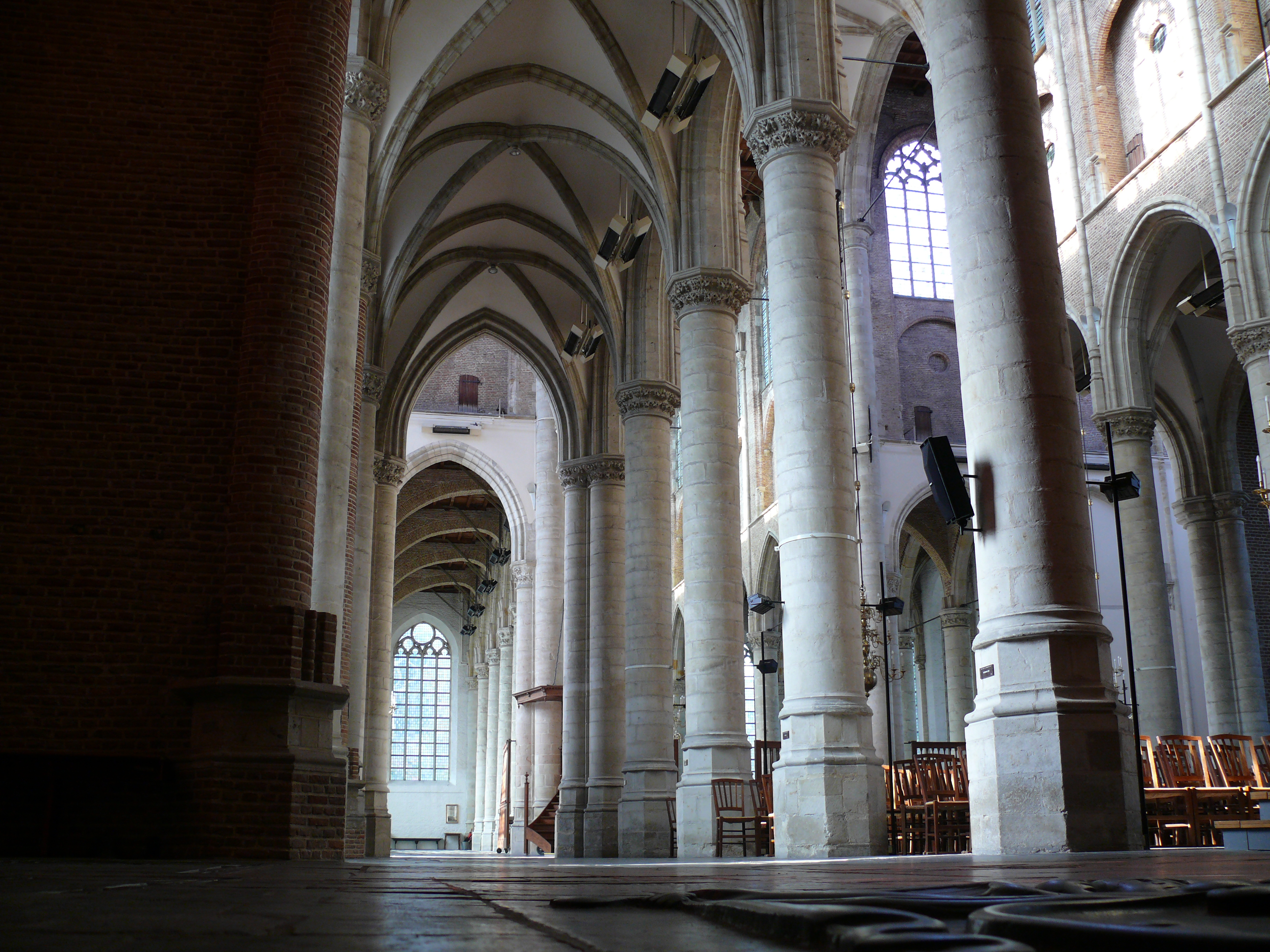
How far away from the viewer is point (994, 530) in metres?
7.39

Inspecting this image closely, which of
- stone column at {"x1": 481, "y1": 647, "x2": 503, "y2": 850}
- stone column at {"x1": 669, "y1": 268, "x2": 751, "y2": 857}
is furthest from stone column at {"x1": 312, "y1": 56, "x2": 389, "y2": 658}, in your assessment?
stone column at {"x1": 481, "y1": 647, "x2": 503, "y2": 850}

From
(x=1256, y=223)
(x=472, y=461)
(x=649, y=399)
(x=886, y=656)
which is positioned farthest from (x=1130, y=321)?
(x=472, y=461)

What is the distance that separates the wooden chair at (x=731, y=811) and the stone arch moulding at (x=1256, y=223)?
9434 millimetres

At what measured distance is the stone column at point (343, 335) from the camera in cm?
1076

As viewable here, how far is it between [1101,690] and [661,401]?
1242cm

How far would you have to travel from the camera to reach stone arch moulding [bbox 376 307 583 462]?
2353 centimetres

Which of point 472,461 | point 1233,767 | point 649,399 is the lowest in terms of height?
point 1233,767

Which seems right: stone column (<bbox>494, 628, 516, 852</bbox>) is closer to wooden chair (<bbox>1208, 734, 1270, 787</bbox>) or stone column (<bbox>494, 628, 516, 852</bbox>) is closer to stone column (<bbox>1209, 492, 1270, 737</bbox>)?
stone column (<bbox>1209, 492, 1270, 737</bbox>)

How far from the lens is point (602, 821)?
18797mm

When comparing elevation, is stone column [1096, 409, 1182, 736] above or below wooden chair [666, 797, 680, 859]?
above

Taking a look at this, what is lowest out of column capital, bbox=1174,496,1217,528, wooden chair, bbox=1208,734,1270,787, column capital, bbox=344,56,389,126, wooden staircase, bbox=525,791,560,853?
wooden staircase, bbox=525,791,560,853

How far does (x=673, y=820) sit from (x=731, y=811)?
2954 millimetres

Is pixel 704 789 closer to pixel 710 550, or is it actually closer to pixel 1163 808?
pixel 710 550

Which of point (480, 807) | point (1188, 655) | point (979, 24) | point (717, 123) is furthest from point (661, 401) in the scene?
point (480, 807)
